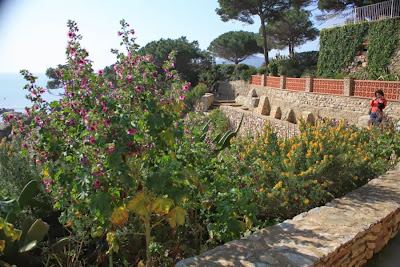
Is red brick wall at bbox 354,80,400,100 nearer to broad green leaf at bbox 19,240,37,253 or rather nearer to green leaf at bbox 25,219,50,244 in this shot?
green leaf at bbox 25,219,50,244

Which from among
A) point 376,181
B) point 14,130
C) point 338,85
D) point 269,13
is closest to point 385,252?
point 376,181

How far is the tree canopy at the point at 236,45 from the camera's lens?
37.8 metres

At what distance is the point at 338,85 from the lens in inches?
493

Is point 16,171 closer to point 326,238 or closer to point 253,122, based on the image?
point 326,238

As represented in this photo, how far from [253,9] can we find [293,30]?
218 inches

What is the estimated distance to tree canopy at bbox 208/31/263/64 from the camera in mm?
37844

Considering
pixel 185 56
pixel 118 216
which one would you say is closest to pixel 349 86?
pixel 118 216

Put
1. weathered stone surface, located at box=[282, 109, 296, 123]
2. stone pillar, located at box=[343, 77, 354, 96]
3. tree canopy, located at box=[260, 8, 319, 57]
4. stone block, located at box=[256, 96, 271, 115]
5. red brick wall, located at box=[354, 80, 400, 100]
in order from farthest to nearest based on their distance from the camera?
tree canopy, located at box=[260, 8, 319, 57], stone block, located at box=[256, 96, 271, 115], weathered stone surface, located at box=[282, 109, 296, 123], stone pillar, located at box=[343, 77, 354, 96], red brick wall, located at box=[354, 80, 400, 100]

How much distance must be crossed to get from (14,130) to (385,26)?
1564 centimetres

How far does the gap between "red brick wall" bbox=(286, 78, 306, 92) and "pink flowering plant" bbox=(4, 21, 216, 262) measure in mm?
12773

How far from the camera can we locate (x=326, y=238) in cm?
296

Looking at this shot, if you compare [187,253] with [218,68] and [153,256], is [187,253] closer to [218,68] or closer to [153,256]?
[153,256]

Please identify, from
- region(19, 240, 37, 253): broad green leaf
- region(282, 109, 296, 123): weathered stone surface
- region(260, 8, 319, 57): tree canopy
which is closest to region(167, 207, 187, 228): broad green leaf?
region(19, 240, 37, 253): broad green leaf

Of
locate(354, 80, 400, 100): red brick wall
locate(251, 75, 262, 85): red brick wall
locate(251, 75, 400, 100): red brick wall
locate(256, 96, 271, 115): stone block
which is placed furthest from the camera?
locate(251, 75, 262, 85): red brick wall
